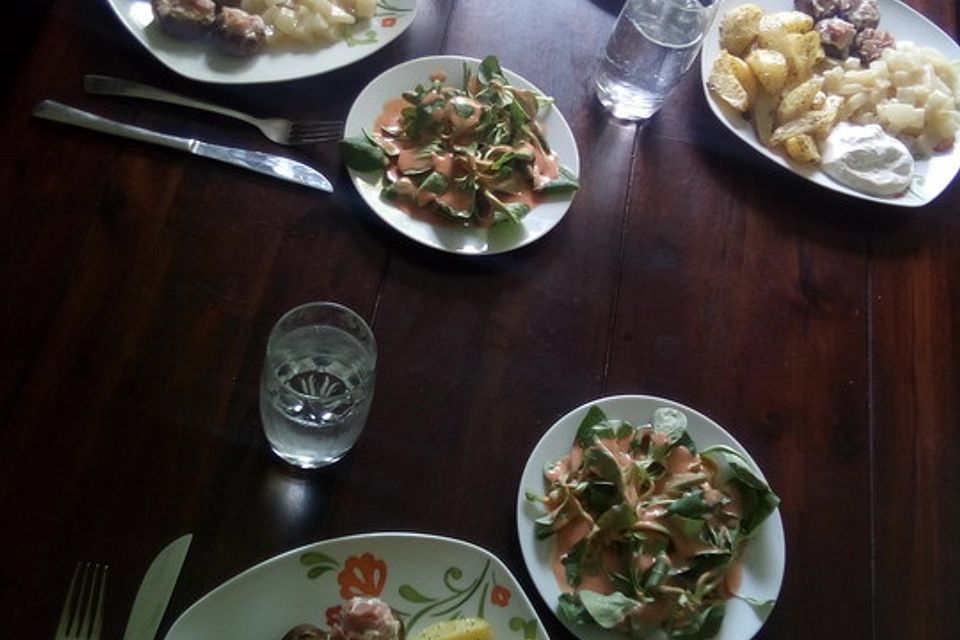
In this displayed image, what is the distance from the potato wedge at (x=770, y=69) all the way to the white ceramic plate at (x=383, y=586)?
0.69 m


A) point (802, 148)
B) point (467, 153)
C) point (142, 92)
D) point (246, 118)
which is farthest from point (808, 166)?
point (142, 92)

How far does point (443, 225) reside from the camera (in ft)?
3.39

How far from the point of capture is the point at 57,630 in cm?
76

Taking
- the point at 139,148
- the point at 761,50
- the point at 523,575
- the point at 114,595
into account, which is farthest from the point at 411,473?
the point at 761,50

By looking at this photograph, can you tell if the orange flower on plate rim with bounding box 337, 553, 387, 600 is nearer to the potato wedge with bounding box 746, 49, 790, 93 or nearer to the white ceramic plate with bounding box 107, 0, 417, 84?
the white ceramic plate with bounding box 107, 0, 417, 84

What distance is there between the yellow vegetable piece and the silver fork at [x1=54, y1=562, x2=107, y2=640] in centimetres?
24

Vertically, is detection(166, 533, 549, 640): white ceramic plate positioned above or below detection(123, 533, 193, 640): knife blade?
above

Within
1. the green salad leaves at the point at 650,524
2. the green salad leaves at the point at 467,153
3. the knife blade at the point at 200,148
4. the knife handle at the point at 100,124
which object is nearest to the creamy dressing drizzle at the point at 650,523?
the green salad leaves at the point at 650,524

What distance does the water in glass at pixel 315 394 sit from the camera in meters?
0.83

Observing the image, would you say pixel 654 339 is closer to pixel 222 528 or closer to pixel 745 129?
pixel 745 129

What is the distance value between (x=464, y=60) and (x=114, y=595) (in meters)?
0.67

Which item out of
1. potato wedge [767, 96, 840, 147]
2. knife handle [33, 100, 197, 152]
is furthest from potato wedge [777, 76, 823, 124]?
knife handle [33, 100, 197, 152]

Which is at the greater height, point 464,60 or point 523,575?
point 464,60

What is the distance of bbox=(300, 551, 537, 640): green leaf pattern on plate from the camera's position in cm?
80
